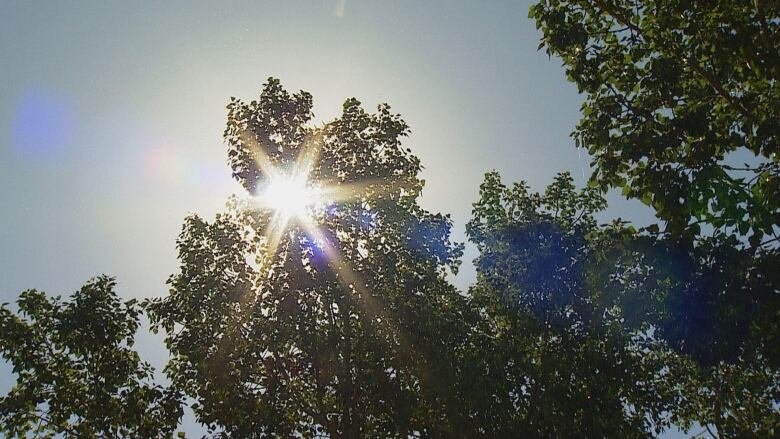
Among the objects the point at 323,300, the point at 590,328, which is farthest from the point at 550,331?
the point at 323,300

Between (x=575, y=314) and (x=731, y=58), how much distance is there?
28.7 feet

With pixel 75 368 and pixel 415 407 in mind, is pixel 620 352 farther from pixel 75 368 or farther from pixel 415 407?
pixel 75 368

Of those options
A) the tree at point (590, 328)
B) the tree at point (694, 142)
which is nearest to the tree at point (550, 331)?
the tree at point (590, 328)

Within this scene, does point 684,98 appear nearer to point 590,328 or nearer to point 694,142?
point 694,142

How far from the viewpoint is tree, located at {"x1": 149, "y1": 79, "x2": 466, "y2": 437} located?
49.1ft

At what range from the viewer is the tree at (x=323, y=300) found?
1496 cm

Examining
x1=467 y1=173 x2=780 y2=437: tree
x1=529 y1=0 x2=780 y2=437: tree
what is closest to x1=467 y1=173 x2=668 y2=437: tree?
x1=467 y1=173 x2=780 y2=437: tree

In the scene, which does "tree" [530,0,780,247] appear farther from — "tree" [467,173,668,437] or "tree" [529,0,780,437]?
"tree" [467,173,668,437]

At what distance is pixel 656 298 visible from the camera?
943 cm

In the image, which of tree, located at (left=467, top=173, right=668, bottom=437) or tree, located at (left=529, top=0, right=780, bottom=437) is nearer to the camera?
tree, located at (left=529, top=0, right=780, bottom=437)

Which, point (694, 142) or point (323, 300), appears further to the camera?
point (323, 300)

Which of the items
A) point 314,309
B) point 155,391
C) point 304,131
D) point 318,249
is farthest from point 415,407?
point 304,131

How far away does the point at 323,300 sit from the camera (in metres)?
15.8

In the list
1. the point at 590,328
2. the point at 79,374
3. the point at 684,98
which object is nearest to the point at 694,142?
the point at 684,98
